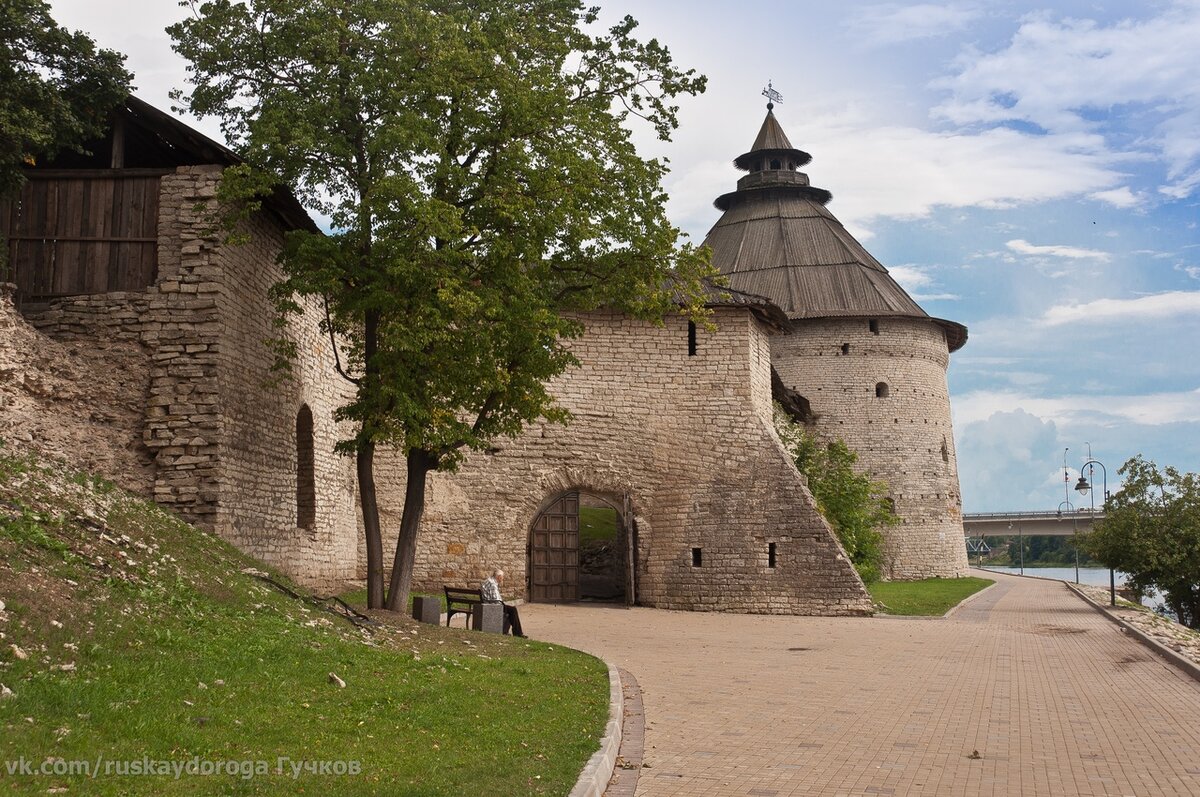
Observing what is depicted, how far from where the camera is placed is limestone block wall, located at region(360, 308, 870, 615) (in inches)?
886

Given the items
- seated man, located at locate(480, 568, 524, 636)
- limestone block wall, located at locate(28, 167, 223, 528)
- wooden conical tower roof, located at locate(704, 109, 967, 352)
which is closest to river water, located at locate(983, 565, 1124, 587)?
wooden conical tower roof, located at locate(704, 109, 967, 352)

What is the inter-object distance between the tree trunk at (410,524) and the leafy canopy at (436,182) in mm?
307

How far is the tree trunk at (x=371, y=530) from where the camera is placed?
15648 millimetres

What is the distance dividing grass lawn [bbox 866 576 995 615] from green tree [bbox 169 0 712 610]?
35.6 ft

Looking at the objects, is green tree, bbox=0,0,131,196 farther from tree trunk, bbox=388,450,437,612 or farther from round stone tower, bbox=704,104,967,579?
round stone tower, bbox=704,104,967,579

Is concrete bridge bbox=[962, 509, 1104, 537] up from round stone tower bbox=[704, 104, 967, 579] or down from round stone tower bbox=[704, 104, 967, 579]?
down

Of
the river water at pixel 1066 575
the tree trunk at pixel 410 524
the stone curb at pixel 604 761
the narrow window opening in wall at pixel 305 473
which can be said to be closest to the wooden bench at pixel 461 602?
the tree trunk at pixel 410 524

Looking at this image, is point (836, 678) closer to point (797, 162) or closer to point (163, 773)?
point (163, 773)

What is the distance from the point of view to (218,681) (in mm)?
7211

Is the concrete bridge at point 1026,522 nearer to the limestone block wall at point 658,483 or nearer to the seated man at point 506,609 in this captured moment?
the limestone block wall at point 658,483

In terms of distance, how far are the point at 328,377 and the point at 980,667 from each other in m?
13.9

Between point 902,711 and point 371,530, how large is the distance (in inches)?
353

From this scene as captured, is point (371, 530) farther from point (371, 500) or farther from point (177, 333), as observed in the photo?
point (177, 333)

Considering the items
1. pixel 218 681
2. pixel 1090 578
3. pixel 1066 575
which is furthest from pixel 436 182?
pixel 1090 578
